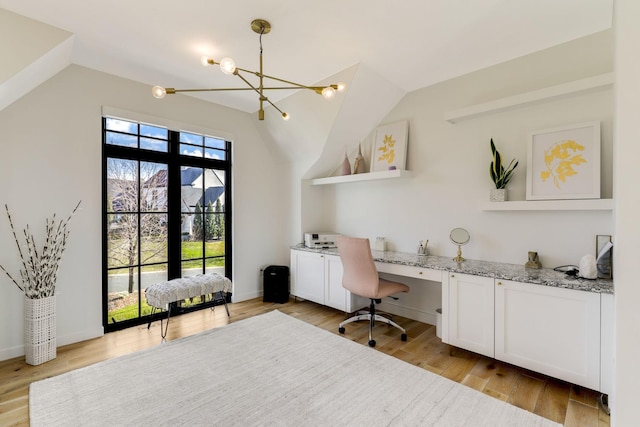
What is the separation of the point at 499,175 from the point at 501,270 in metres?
0.89

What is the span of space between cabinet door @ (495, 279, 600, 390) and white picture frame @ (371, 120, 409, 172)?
1749 millimetres

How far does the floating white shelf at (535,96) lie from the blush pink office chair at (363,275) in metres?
1.59

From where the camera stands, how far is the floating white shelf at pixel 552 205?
2.17 metres

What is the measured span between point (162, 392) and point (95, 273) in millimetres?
1620

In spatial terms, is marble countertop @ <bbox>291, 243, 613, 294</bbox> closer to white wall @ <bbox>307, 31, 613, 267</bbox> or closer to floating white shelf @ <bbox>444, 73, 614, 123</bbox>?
white wall @ <bbox>307, 31, 613, 267</bbox>

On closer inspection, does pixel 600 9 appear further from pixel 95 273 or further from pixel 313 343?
pixel 95 273

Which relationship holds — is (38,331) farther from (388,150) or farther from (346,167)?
(388,150)

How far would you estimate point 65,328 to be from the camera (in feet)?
8.95

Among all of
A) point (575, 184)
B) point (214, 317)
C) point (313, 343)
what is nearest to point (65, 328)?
point (214, 317)

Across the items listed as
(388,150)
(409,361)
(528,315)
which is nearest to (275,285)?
(409,361)

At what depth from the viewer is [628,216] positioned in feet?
2.75

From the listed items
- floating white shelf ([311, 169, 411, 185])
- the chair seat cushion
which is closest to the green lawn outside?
floating white shelf ([311, 169, 411, 185])

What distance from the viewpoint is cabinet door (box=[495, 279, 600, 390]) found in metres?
1.94

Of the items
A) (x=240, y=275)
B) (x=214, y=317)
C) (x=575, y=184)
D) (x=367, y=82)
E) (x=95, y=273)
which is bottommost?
(x=214, y=317)
